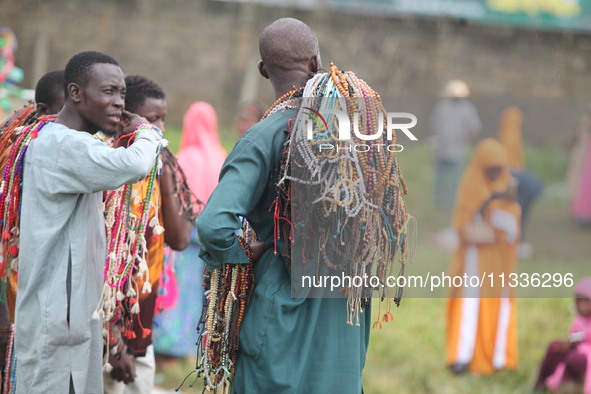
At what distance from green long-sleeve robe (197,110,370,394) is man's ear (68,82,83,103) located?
0.77m

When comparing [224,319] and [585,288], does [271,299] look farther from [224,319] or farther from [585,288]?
[585,288]

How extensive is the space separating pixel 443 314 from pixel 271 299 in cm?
587

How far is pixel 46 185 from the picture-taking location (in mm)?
3373

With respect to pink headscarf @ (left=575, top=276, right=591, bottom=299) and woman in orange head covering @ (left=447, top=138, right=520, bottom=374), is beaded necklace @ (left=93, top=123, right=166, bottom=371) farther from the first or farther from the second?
pink headscarf @ (left=575, top=276, right=591, bottom=299)

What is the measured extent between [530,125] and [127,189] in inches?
74.5

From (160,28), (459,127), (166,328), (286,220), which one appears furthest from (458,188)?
(160,28)

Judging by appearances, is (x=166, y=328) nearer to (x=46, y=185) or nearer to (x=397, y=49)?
(x=46, y=185)

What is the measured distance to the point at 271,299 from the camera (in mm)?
3133

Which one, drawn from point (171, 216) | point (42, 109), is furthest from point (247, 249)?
point (42, 109)

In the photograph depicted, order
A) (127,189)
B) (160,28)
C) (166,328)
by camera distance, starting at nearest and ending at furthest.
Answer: (127,189), (166,328), (160,28)

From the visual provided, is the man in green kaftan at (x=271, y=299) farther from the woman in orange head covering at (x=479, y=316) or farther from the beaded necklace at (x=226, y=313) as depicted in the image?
the woman in orange head covering at (x=479, y=316)

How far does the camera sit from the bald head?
3.25 m

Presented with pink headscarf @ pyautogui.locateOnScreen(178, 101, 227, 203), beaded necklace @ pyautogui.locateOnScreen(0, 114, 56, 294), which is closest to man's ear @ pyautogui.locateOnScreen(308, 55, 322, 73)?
beaded necklace @ pyautogui.locateOnScreen(0, 114, 56, 294)

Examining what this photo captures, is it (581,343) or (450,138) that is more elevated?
(450,138)
